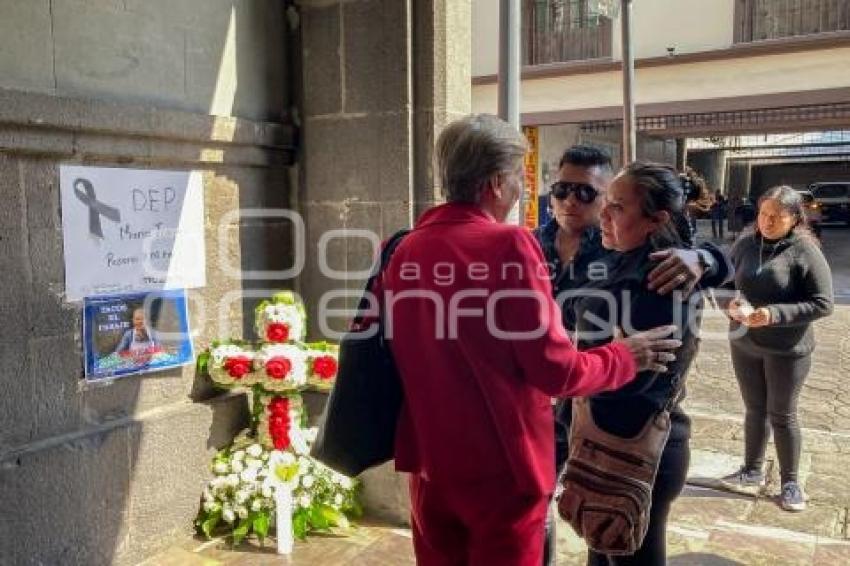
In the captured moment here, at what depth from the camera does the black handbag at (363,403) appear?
213 centimetres

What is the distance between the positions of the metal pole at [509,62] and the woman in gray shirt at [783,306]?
5.56 feet

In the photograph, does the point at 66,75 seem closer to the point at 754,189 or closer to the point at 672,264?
the point at 672,264

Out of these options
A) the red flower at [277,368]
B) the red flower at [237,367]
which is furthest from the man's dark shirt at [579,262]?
the red flower at [237,367]

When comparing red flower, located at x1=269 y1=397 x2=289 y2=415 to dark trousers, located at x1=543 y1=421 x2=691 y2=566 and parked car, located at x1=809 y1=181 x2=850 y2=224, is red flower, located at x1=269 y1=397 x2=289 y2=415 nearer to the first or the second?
dark trousers, located at x1=543 y1=421 x2=691 y2=566

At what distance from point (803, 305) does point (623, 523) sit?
2.55m

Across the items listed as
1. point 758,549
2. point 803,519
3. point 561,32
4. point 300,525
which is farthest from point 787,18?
point 300,525

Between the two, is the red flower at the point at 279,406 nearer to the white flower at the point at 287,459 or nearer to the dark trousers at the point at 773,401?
the white flower at the point at 287,459

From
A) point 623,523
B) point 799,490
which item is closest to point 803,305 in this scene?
point 799,490

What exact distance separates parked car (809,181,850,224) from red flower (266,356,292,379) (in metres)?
29.5

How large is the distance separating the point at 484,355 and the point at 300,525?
7.07ft

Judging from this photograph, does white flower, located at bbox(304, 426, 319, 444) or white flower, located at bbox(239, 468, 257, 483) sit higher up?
white flower, located at bbox(304, 426, 319, 444)

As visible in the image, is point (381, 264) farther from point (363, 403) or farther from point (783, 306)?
point (783, 306)

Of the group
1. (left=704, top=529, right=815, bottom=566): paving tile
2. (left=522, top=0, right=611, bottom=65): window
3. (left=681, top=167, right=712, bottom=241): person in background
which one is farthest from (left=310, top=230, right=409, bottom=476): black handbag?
(left=522, top=0, right=611, bottom=65): window

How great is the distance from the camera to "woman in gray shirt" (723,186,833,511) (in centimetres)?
415
